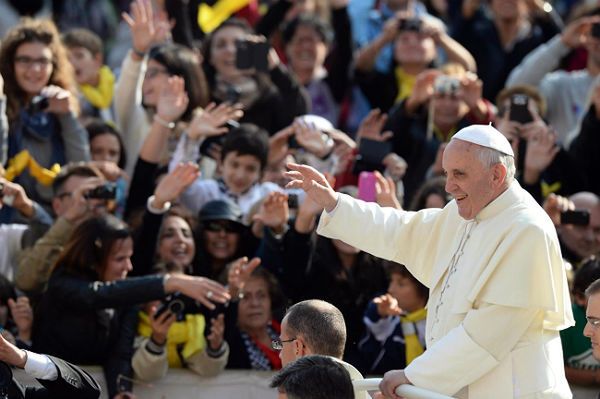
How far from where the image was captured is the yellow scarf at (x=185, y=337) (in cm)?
854

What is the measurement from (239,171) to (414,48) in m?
2.49

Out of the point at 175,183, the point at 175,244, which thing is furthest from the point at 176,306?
the point at 175,183

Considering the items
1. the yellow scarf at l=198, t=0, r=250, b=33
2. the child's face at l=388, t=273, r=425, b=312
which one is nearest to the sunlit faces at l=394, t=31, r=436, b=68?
the yellow scarf at l=198, t=0, r=250, b=33

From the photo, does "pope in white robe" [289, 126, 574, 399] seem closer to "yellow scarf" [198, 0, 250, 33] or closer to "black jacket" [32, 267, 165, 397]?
"black jacket" [32, 267, 165, 397]

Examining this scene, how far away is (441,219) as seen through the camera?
274 inches

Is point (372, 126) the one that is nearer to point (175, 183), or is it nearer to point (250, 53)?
point (250, 53)

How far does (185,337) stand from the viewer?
855cm

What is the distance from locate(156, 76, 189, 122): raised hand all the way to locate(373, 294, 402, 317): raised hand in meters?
2.15

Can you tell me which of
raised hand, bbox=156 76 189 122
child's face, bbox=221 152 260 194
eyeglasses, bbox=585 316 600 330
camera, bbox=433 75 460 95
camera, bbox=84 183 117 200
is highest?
raised hand, bbox=156 76 189 122

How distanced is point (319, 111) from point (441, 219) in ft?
15.7

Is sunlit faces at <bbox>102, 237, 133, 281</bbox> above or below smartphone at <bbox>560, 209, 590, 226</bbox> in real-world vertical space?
above

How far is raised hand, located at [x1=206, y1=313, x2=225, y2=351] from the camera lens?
840 centimetres

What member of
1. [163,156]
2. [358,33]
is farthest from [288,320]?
[358,33]

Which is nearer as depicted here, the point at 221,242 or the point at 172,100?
the point at 221,242
